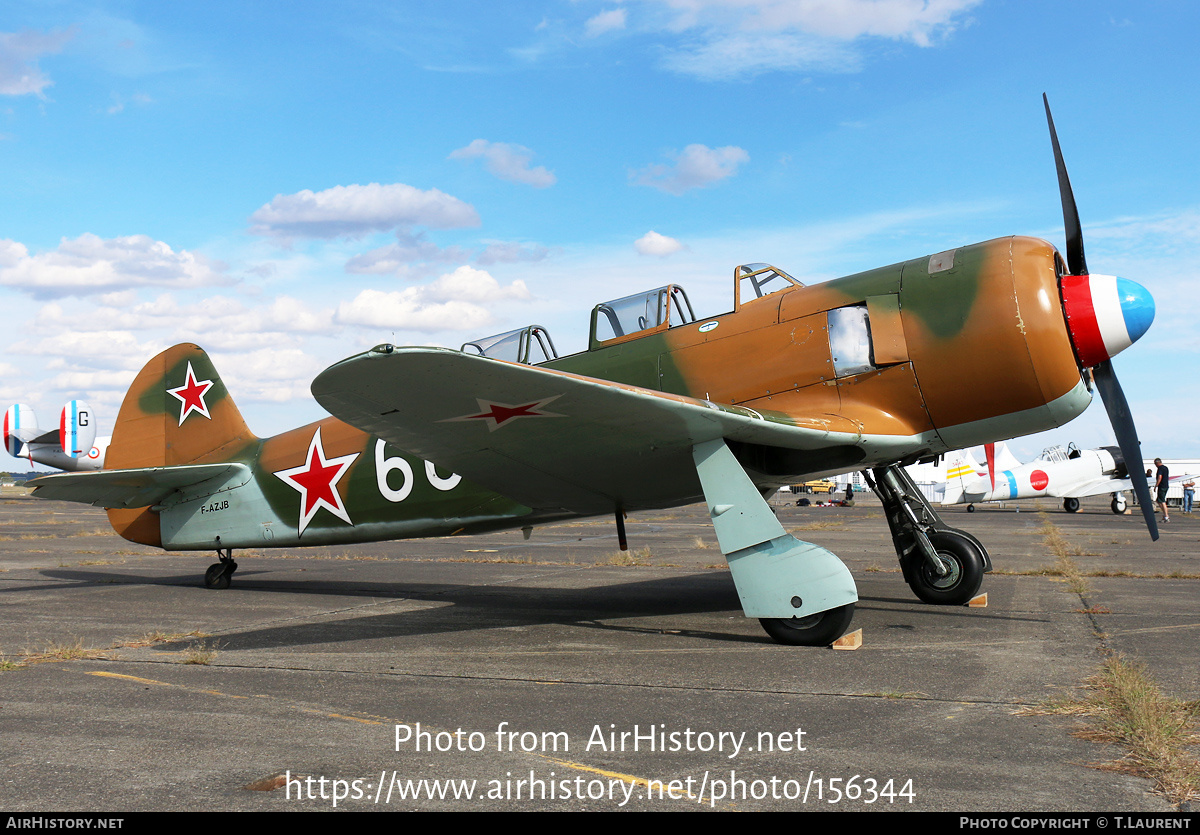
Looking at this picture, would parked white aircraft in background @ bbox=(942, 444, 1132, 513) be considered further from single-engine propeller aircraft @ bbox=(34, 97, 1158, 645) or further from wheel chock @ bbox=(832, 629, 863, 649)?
wheel chock @ bbox=(832, 629, 863, 649)

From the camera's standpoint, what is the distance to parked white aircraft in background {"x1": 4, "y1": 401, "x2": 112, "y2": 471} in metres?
48.6

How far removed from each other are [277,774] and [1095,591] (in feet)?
28.1

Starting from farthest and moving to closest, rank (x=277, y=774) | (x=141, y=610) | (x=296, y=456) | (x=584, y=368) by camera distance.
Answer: (x=296, y=456), (x=141, y=610), (x=584, y=368), (x=277, y=774)

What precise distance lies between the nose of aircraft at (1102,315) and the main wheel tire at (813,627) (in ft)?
8.86

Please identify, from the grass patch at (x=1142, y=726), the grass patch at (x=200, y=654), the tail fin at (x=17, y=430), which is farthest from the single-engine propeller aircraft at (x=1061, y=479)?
the tail fin at (x=17, y=430)

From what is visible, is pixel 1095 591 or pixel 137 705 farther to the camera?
pixel 1095 591

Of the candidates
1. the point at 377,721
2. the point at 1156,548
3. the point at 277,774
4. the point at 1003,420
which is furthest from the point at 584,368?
the point at 1156,548

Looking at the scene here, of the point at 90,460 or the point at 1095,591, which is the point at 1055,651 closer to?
the point at 1095,591

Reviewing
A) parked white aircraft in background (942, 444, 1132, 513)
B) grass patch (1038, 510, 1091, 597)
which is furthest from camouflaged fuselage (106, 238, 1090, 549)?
parked white aircraft in background (942, 444, 1132, 513)

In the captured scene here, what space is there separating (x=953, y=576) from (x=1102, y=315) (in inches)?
110

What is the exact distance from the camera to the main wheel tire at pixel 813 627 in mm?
5582

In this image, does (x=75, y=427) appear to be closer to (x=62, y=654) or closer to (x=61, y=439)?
(x=61, y=439)

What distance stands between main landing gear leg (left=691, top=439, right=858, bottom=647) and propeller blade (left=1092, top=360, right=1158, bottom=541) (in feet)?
9.86
